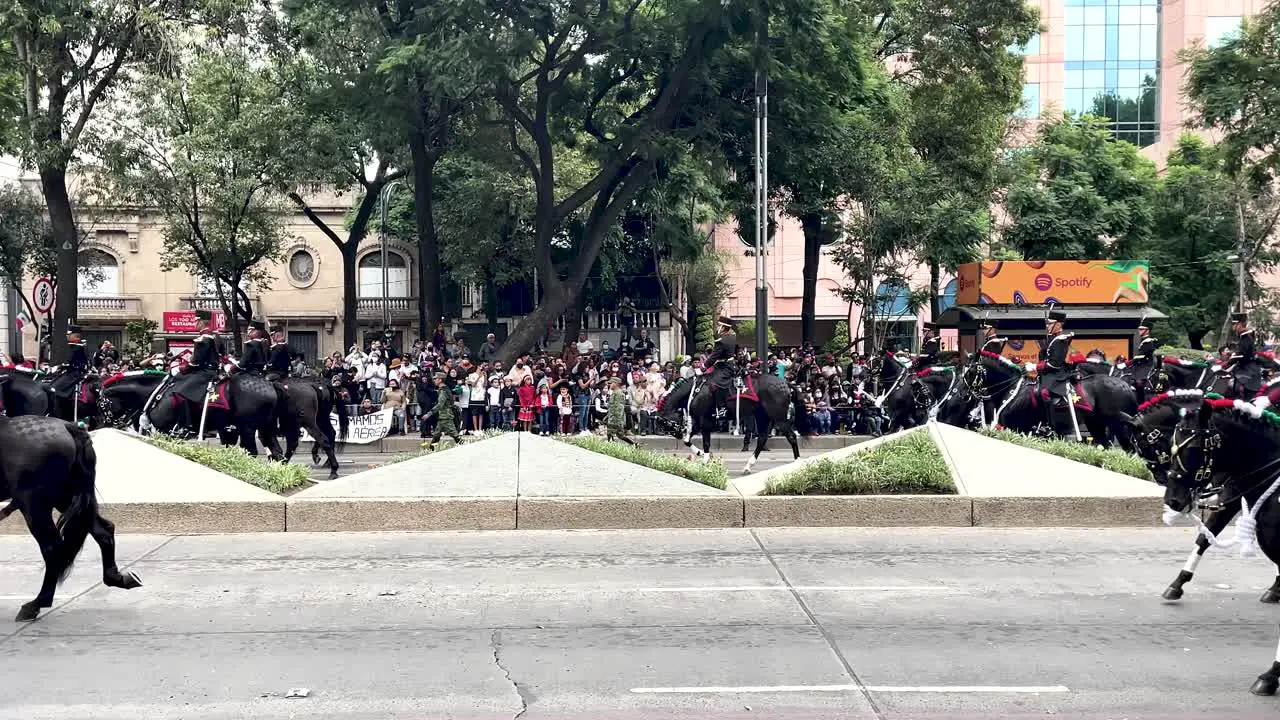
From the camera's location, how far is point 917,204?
33.4 metres

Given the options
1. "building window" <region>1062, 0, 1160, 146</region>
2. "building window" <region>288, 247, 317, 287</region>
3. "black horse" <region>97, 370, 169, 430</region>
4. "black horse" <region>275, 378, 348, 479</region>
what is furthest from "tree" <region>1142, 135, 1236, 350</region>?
"black horse" <region>97, 370, 169, 430</region>

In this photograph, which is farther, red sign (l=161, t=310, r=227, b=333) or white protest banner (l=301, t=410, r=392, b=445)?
red sign (l=161, t=310, r=227, b=333)

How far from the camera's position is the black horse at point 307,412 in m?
18.9

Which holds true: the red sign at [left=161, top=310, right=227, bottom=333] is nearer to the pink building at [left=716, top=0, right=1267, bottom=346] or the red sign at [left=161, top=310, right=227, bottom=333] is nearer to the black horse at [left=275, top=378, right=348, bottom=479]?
the black horse at [left=275, top=378, right=348, bottom=479]

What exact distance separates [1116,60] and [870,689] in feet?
226

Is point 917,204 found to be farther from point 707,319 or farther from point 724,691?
point 724,691

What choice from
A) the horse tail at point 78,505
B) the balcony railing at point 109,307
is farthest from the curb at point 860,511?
the balcony railing at point 109,307

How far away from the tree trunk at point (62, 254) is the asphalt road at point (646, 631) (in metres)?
16.2

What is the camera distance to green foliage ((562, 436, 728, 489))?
45.9ft

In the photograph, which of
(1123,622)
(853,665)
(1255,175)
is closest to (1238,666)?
(1123,622)

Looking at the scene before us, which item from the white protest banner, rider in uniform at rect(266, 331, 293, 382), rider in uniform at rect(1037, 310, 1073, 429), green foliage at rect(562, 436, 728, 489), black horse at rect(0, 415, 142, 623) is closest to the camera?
black horse at rect(0, 415, 142, 623)

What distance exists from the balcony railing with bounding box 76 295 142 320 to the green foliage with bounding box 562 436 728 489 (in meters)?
42.6

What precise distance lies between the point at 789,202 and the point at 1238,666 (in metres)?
26.7

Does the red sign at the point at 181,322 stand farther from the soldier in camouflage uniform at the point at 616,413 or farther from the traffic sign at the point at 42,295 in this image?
the soldier in camouflage uniform at the point at 616,413
